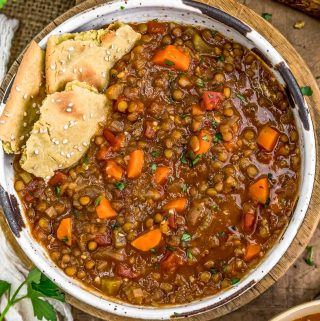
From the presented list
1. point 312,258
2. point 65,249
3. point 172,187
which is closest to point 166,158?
point 172,187

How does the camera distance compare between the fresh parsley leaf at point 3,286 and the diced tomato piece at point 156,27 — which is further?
the fresh parsley leaf at point 3,286

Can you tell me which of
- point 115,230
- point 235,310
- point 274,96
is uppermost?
point 274,96

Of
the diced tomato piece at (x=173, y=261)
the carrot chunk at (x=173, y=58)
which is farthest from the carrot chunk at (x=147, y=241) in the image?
the carrot chunk at (x=173, y=58)

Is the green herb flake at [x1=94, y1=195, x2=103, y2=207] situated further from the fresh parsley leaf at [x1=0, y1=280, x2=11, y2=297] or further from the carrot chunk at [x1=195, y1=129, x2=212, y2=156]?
the fresh parsley leaf at [x1=0, y1=280, x2=11, y2=297]

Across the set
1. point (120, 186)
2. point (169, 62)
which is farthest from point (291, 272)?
point (169, 62)

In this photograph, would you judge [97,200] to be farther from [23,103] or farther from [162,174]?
[23,103]

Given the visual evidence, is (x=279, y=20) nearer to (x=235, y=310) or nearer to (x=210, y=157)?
(x=210, y=157)

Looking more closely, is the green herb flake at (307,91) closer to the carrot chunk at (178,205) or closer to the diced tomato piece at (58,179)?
the carrot chunk at (178,205)
